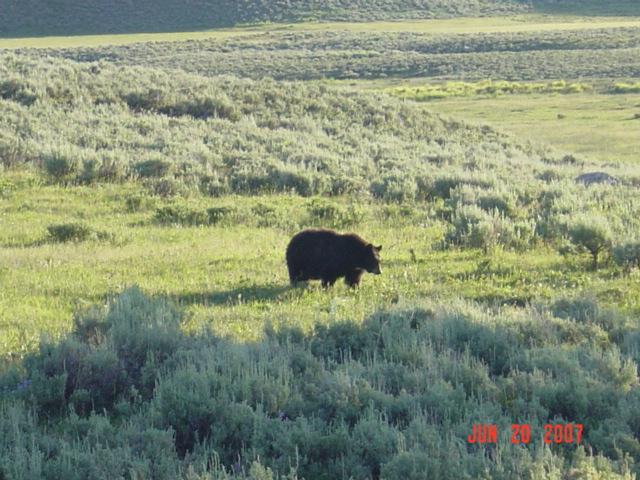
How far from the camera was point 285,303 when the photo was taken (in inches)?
344

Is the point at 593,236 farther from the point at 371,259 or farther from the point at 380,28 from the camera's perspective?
the point at 380,28

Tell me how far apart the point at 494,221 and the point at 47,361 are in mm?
8556

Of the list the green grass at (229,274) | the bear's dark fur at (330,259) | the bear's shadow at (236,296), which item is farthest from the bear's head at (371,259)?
the bear's shadow at (236,296)

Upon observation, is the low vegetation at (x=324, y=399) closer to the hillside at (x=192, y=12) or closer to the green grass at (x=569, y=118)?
the green grass at (x=569, y=118)

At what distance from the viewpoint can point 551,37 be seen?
75.9 meters

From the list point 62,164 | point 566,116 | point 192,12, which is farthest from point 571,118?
point 192,12

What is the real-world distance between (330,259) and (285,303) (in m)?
1.14

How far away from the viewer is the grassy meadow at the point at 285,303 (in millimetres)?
5141

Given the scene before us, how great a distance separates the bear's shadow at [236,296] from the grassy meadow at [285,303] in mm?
48

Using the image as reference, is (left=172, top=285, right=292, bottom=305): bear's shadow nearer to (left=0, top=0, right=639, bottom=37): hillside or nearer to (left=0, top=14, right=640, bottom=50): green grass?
(left=0, top=14, right=640, bottom=50): green grass

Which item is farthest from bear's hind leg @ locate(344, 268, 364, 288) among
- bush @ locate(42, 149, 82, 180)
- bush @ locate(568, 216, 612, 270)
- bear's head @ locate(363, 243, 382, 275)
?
bush @ locate(42, 149, 82, 180)

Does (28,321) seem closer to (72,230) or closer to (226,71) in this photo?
(72,230)

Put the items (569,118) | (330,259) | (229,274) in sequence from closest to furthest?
(330,259)
(229,274)
(569,118)

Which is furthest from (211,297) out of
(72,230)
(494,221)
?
(494,221)
